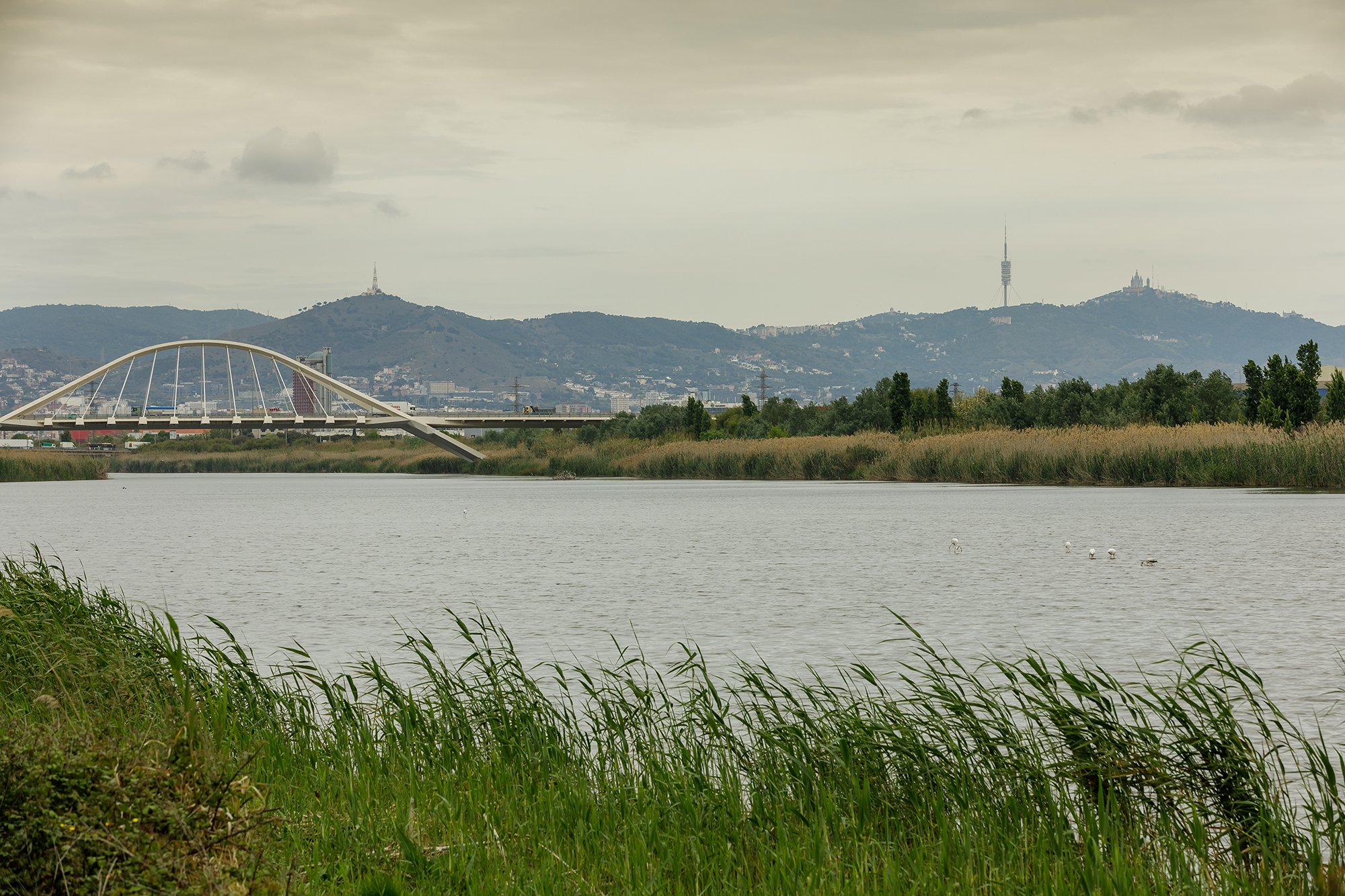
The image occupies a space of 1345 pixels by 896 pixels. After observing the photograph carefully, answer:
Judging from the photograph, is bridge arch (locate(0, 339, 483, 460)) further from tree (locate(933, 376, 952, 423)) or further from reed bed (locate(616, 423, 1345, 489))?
tree (locate(933, 376, 952, 423))

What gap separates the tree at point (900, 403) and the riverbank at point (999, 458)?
1.85 metres

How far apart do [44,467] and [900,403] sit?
5652 cm

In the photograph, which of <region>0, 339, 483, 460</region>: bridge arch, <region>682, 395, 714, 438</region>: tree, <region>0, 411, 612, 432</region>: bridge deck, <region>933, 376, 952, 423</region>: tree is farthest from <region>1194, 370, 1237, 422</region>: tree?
<region>0, 411, 612, 432</region>: bridge deck

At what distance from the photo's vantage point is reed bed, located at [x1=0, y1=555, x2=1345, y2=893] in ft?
13.2

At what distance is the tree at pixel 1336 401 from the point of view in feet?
151

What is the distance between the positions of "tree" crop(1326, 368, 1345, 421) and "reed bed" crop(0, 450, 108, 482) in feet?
239

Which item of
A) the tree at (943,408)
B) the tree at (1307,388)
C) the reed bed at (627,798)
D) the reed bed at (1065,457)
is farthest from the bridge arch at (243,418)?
the reed bed at (627,798)

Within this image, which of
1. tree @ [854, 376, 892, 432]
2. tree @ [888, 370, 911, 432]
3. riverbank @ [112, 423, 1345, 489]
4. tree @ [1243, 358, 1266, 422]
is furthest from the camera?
tree @ [854, 376, 892, 432]

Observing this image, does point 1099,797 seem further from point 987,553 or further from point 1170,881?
point 987,553

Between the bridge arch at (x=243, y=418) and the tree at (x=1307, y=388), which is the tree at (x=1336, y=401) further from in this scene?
the bridge arch at (x=243, y=418)

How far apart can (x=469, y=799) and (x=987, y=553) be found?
20.3m

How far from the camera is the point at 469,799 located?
6.32m

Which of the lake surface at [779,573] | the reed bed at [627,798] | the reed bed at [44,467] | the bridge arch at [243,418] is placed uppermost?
the bridge arch at [243,418]

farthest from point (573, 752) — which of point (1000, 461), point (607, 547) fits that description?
point (1000, 461)
